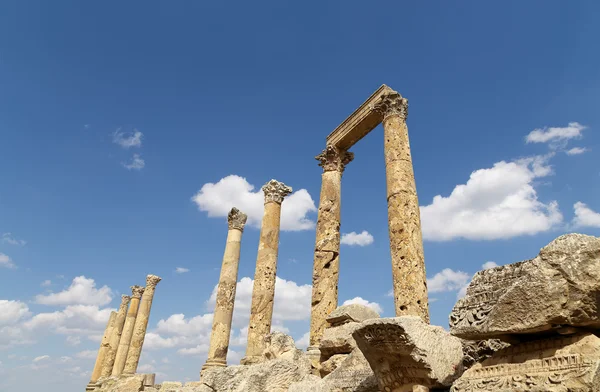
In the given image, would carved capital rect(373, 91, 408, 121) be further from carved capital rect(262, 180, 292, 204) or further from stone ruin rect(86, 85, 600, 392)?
carved capital rect(262, 180, 292, 204)

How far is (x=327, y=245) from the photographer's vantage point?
1280 centimetres

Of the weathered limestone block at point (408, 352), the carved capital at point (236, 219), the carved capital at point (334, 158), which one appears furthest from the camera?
the carved capital at point (236, 219)

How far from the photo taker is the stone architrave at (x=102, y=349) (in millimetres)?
27531

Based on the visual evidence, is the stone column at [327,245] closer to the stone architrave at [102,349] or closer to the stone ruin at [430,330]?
the stone ruin at [430,330]

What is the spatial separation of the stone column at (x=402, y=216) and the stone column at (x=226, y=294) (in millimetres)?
8547

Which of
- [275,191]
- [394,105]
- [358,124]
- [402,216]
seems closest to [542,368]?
[402,216]

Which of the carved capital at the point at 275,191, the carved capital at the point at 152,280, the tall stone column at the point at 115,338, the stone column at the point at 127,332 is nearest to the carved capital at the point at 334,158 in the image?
the carved capital at the point at 275,191

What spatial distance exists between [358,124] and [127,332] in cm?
2128

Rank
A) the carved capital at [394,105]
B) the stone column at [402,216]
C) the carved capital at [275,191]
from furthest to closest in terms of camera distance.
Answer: the carved capital at [275,191], the carved capital at [394,105], the stone column at [402,216]

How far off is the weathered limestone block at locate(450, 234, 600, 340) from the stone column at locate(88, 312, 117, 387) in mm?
29155

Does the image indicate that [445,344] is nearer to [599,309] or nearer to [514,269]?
[514,269]

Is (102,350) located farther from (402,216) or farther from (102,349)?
(402,216)

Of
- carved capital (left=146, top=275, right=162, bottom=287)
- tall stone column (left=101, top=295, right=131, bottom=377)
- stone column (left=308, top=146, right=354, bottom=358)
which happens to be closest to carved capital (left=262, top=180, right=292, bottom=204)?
stone column (left=308, top=146, right=354, bottom=358)

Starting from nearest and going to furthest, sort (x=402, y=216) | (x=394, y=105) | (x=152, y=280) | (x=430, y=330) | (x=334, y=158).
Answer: (x=430, y=330)
(x=402, y=216)
(x=394, y=105)
(x=334, y=158)
(x=152, y=280)
